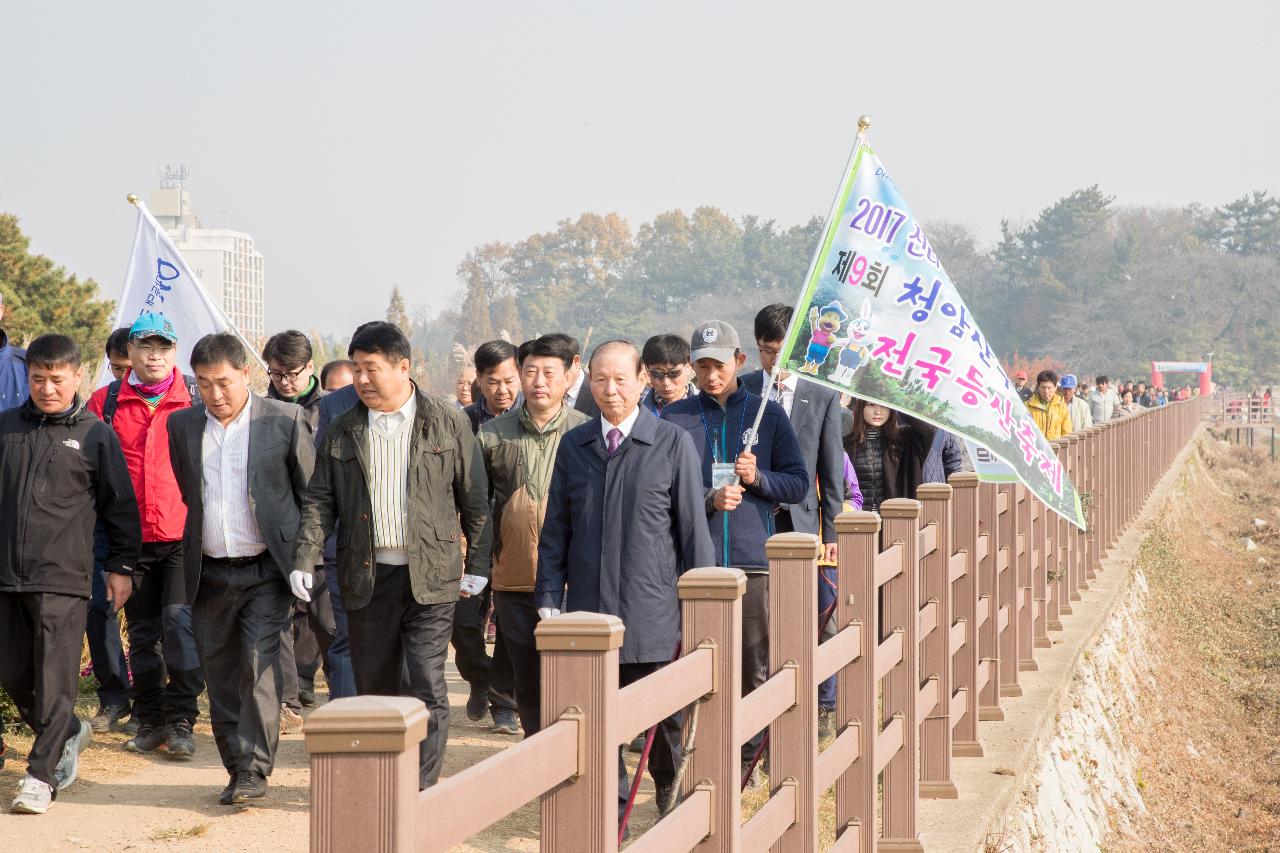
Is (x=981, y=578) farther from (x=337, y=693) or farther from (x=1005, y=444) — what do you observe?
(x=337, y=693)

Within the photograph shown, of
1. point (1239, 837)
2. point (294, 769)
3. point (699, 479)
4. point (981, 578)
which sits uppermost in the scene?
point (699, 479)

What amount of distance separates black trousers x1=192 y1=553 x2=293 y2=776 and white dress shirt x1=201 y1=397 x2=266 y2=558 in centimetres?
7

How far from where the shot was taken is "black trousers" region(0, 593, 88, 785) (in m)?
5.66

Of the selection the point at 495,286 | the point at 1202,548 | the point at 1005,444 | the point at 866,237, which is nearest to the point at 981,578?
the point at 1005,444

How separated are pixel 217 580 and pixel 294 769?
1084mm

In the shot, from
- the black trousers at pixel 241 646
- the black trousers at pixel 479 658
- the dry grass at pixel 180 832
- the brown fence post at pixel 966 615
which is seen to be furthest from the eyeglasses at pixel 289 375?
the brown fence post at pixel 966 615

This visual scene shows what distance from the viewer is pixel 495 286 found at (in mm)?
103812

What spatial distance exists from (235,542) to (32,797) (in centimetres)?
113

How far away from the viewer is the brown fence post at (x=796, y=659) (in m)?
4.05

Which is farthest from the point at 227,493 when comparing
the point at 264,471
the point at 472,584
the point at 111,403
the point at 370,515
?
the point at 111,403

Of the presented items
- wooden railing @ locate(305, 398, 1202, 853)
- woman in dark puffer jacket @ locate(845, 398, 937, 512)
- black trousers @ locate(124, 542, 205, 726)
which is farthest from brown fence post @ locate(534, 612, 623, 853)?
woman in dark puffer jacket @ locate(845, 398, 937, 512)

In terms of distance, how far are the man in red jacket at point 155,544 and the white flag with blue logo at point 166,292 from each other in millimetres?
1911

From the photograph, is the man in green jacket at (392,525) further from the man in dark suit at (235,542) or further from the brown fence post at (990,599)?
the brown fence post at (990,599)

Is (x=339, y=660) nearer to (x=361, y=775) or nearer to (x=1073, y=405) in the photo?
(x=361, y=775)
